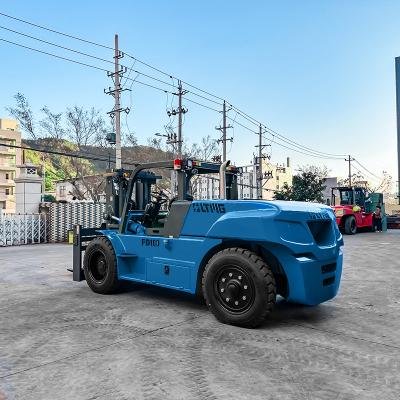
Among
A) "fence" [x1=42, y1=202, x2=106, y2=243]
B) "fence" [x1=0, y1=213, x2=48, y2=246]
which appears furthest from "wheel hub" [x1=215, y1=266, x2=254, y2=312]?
"fence" [x1=0, y1=213, x2=48, y2=246]

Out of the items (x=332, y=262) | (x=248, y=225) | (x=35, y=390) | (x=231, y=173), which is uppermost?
(x=231, y=173)

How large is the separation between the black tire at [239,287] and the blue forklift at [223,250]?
12 mm

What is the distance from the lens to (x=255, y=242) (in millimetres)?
5250

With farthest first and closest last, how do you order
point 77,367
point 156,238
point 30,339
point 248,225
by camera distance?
1. point 156,238
2. point 248,225
3. point 30,339
4. point 77,367

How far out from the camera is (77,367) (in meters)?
3.89

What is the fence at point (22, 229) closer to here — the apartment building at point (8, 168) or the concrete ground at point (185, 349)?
the concrete ground at point (185, 349)

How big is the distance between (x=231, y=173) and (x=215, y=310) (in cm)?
298

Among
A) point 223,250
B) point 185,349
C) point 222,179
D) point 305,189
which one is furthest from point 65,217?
point 305,189

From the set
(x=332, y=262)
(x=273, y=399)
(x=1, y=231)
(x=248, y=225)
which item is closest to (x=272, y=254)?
(x=248, y=225)

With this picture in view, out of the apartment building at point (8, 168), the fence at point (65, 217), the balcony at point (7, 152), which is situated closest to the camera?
the fence at point (65, 217)

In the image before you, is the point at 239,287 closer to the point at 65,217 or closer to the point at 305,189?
the point at 65,217

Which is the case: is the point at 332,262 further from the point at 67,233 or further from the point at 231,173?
the point at 67,233

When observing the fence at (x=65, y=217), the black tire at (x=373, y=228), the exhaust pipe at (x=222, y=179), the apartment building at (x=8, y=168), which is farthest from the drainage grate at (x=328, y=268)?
the apartment building at (x=8, y=168)

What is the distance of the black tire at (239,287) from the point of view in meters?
4.98
